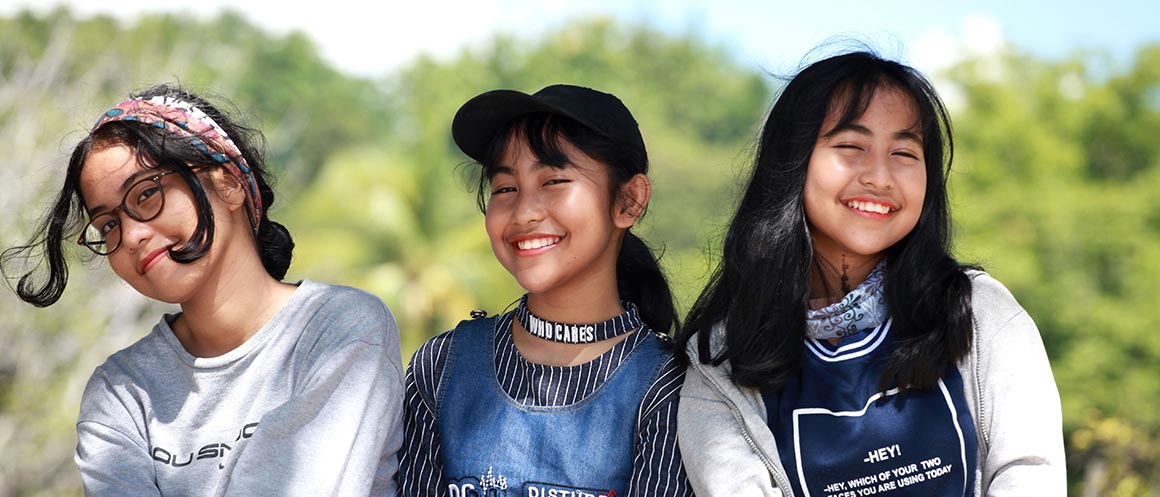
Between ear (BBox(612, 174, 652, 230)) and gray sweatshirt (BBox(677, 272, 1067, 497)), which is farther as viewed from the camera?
ear (BBox(612, 174, 652, 230))

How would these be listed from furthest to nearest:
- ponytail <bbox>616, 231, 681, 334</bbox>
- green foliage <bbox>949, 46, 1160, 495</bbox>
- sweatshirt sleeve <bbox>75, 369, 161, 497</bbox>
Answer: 1. green foliage <bbox>949, 46, 1160, 495</bbox>
2. ponytail <bbox>616, 231, 681, 334</bbox>
3. sweatshirt sleeve <bbox>75, 369, 161, 497</bbox>

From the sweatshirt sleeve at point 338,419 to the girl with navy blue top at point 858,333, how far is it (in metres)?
0.62

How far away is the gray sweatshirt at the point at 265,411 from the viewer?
2.44m

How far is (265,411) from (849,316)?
121 centimetres

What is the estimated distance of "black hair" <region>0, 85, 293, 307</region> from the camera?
258cm

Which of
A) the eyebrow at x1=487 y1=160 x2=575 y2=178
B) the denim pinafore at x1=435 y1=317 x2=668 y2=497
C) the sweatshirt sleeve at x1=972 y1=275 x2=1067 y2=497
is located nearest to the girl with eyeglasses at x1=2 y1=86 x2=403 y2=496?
the denim pinafore at x1=435 y1=317 x2=668 y2=497

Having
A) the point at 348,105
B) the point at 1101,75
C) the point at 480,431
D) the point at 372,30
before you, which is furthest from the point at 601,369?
the point at 372,30

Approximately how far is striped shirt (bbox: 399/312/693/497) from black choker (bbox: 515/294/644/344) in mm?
30

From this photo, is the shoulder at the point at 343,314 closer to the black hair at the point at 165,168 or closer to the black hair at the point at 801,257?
the black hair at the point at 165,168

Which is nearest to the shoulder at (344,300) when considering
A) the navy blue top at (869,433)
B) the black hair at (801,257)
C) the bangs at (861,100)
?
the black hair at (801,257)

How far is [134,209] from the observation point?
8.46ft

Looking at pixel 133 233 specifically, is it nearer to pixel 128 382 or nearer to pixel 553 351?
pixel 128 382

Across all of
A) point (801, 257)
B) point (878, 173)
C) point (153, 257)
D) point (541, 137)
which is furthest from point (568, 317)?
point (153, 257)

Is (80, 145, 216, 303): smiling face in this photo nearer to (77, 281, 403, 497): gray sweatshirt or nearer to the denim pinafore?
(77, 281, 403, 497): gray sweatshirt
